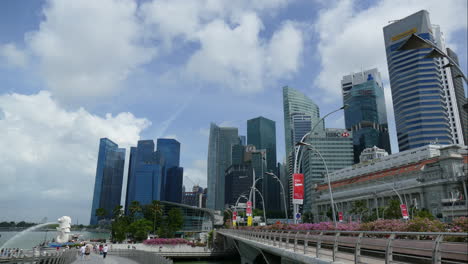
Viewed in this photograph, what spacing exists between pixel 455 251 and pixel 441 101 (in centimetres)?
18812

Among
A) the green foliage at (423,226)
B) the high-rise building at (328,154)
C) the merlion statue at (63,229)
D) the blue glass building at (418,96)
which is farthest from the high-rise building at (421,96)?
the green foliage at (423,226)

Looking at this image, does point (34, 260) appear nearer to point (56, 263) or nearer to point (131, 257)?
point (56, 263)

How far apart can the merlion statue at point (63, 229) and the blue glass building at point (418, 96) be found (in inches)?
6118

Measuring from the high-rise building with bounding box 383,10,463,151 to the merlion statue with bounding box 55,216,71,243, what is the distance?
6199 inches

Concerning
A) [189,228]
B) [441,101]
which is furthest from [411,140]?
[189,228]

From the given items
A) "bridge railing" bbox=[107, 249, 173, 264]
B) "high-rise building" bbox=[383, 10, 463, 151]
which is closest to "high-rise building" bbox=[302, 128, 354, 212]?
"high-rise building" bbox=[383, 10, 463, 151]

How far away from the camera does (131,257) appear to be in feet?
152

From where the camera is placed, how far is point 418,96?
167 metres

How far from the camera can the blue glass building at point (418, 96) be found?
16150 cm

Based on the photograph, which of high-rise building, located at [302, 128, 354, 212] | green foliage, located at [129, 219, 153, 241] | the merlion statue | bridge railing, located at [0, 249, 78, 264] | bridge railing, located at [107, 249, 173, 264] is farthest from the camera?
high-rise building, located at [302, 128, 354, 212]

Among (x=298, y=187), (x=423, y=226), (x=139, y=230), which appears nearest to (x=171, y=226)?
(x=139, y=230)

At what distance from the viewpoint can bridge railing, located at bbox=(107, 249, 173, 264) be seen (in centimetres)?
3105

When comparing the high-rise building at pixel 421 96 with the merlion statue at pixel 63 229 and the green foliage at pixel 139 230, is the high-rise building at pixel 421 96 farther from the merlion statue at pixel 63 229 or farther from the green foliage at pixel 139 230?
the merlion statue at pixel 63 229

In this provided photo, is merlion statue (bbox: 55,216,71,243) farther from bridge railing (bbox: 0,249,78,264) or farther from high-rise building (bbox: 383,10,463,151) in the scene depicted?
high-rise building (bbox: 383,10,463,151)
